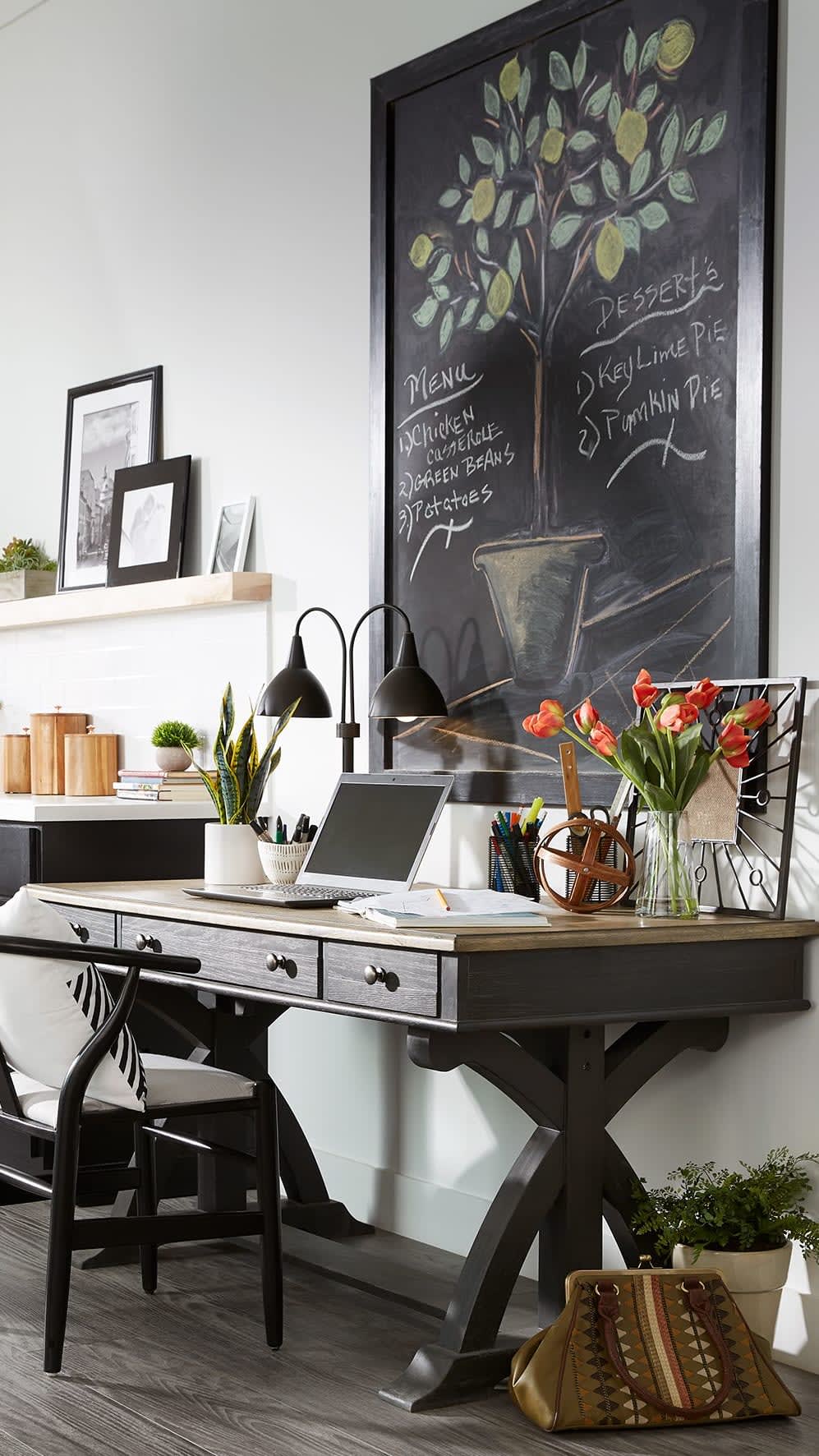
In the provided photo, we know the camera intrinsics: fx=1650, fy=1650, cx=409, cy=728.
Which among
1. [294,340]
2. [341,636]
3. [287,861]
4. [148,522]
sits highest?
[294,340]

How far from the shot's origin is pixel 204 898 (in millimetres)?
3297

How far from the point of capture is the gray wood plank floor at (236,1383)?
8.33ft

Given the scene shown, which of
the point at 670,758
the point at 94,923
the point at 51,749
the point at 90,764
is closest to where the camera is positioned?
the point at 670,758

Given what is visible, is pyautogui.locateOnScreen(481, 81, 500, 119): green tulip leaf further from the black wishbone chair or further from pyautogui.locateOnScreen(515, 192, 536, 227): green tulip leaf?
the black wishbone chair

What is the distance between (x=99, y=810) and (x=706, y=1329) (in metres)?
2.09

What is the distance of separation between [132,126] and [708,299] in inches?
92.3

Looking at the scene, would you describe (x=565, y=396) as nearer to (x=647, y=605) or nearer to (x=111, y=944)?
(x=647, y=605)

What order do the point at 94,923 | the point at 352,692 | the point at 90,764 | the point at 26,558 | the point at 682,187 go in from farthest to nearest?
the point at 26,558, the point at 90,764, the point at 352,692, the point at 94,923, the point at 682,187

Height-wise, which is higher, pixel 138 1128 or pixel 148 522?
pixel 148 522

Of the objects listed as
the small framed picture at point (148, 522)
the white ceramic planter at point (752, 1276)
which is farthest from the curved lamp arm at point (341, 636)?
the white ceramic planter at point (752, 1276)

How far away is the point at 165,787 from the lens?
4340 millimetres

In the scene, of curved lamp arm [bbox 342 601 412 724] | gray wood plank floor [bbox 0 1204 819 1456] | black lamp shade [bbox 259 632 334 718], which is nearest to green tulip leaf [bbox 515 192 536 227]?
curved lamp arm [bbox 342 601 412 724]

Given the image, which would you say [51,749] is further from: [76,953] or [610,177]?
[610,177]

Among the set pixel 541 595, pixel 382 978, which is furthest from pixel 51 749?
pixel 382 978
